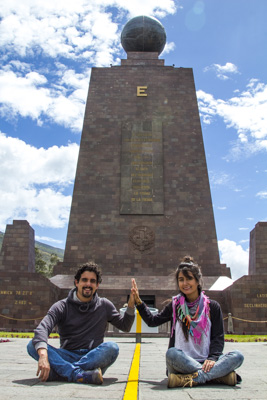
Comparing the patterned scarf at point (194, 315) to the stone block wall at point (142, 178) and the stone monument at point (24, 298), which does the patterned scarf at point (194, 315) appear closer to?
the stone monument at point (24, 298)

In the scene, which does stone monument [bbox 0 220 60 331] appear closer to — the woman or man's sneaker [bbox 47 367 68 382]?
man's sneaker [bbox 47 367 68 382]

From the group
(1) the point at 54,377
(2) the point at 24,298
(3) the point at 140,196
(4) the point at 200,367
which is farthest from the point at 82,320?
(3) the point at 140,196

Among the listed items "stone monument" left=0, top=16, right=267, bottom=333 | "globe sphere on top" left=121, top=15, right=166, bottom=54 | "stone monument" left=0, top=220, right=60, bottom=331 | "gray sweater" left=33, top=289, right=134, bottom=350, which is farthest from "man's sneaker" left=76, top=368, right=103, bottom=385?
"globe sphere on top" left=121, top=15, right=166, bottom=54

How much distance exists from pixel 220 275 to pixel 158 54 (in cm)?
1541

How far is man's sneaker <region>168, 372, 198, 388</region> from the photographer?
13.4 ft

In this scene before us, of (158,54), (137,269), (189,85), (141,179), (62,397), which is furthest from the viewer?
(158,54)

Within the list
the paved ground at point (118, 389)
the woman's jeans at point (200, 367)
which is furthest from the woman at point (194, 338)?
the paved ground at point (118, 389)

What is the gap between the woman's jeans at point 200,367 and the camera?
4.23 m

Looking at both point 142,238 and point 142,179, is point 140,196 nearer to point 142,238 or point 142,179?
point 142,179

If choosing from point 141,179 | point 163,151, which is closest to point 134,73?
point 163,151

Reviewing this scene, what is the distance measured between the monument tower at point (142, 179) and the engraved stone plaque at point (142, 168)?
56 millimetres

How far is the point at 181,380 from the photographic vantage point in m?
4.14

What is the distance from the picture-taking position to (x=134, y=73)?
25.6m

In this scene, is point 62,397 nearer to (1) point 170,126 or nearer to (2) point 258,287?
(2) point 258,287
